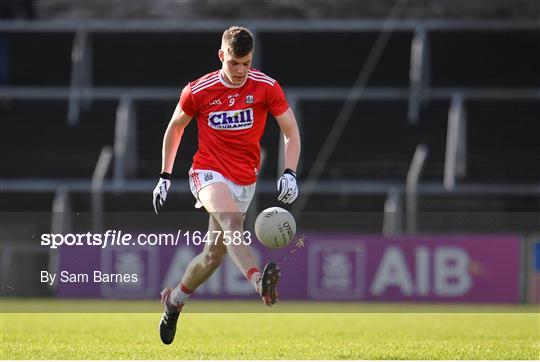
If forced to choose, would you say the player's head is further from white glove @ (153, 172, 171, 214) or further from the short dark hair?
white glove @ (153, 172, 171, 214)

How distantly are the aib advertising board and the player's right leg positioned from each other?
1019 centimetres

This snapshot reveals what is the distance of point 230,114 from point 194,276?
3.90 feet

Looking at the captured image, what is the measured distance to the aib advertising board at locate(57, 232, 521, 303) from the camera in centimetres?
1927

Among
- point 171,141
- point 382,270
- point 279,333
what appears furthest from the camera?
point 382,270

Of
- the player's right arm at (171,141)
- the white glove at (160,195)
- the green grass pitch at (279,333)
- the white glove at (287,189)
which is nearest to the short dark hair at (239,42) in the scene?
the player's right arm at (171,141)

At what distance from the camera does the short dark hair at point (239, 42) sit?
821cm

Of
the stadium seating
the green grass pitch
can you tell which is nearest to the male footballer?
the green grass pitch

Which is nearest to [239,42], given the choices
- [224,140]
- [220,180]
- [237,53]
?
[237,53]

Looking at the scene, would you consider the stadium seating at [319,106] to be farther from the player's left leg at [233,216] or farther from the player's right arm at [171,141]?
the player's left leg at [233,216]

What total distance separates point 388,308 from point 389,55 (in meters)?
9.37

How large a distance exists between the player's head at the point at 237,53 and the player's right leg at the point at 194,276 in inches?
40.2

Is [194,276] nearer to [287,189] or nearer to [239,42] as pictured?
[287,189]

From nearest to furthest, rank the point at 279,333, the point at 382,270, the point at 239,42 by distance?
the point at 239,42, the point at 279,333, the point at 382,270

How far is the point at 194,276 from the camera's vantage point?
884cm
